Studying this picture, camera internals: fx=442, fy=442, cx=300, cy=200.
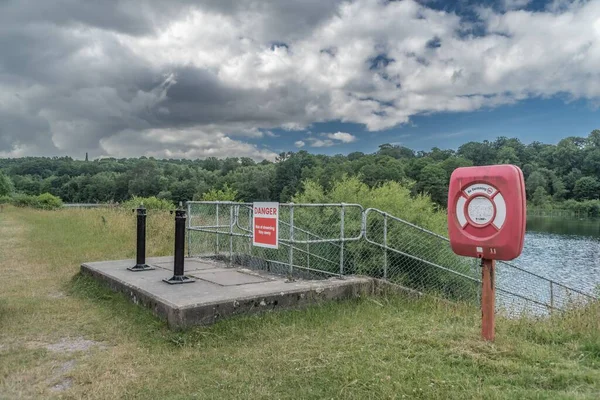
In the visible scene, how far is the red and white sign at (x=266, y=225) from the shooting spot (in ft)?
19.9

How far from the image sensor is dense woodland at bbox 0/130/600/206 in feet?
117

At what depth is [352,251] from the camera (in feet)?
25.7

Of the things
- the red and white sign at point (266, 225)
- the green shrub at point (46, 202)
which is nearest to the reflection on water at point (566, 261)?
the red and white sign at point (266, 225)

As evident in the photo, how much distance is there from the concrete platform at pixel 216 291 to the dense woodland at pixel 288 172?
35.8 ft

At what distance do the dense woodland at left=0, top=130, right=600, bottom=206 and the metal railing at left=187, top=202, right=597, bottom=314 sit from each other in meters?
8.58

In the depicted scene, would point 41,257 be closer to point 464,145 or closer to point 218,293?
point 218,293

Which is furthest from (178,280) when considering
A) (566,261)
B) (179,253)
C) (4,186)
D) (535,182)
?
(535,182)

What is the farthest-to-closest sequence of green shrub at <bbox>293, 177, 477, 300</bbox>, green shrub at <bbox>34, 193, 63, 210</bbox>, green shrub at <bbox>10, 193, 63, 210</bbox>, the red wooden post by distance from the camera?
1. green shrub at <bbox>10, 193, 63, 210</bbox>
2. green shrub at <bbox>34, 193, 63, 210</bbox>
3. green shrub at <bbox>293, 177, 477, 300</bbox>
4. the red wooden post

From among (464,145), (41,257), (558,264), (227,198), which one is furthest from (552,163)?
(41,257)

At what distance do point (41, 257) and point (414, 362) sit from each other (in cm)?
941

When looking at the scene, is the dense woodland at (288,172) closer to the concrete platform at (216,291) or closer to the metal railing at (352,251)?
the metal railing at (352,251)

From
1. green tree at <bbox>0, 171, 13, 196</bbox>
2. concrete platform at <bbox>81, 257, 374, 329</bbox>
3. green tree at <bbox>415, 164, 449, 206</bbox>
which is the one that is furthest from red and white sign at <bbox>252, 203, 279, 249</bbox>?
green tree at <bbox>0, 171, 13, 196</bbox>

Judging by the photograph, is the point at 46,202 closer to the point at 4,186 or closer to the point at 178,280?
the point at 4,186

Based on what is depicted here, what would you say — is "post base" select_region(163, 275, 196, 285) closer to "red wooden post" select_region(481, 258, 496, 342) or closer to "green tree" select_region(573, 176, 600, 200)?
"red wooden post" select_region(481, 258, 496, 342)
